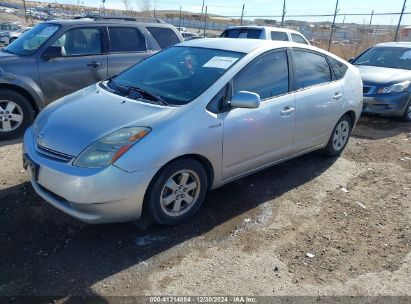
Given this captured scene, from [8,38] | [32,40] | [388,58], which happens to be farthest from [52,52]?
[8,38]

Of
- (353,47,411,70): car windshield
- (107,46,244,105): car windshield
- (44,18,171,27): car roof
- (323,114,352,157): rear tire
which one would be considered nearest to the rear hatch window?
(353,47,411,70): car windshield

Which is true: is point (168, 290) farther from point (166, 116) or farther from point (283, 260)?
point (166, 116)

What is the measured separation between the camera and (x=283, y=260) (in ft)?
10.7

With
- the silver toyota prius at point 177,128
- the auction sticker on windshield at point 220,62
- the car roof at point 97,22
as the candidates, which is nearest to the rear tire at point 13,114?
the car roof at point 97,22

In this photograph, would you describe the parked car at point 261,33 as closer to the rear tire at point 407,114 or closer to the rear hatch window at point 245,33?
the rear hatch window at point 245,33

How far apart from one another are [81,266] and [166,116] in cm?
140

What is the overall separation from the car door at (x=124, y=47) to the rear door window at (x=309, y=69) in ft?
10.9

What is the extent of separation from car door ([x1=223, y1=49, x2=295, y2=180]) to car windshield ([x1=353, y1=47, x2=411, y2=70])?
5.60 meters

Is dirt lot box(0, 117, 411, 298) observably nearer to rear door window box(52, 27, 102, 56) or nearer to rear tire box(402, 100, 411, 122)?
rear door window box(52, 27, 102, 56)

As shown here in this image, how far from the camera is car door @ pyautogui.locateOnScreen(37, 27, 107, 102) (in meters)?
6.05

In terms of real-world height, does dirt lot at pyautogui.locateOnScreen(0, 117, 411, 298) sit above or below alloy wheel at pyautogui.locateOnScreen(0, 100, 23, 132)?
below

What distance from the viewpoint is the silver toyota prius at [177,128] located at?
309 centimetres

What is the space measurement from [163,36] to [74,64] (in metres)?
1.94

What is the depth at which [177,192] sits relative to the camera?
3510mm
